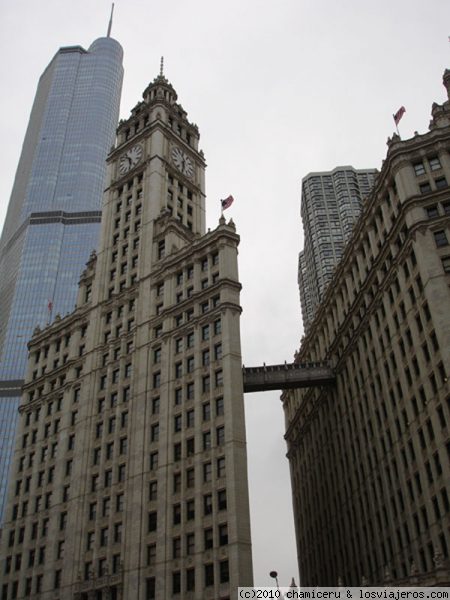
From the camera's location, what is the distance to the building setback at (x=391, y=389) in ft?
199

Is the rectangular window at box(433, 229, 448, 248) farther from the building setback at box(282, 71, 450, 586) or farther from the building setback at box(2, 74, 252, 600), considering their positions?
the building setback at box(2, 74, 252, 600)

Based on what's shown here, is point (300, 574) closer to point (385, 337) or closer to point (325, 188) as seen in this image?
point (385, 337)

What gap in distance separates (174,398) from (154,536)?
Result: 1524cm

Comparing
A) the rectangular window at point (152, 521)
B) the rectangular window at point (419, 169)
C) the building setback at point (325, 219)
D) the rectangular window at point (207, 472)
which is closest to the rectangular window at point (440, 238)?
the rectangular window at point (419, 169)

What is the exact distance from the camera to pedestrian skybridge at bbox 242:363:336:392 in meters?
81.4

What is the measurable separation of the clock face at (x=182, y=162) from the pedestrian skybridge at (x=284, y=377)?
1595 inches

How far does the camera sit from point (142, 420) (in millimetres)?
76375

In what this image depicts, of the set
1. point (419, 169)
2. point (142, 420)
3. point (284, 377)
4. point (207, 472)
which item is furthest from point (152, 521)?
point (419, 169)

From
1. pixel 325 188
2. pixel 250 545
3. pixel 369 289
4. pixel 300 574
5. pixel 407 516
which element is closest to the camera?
pixel 250 545

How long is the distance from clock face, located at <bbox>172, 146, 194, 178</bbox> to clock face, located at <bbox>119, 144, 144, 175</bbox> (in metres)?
5.60

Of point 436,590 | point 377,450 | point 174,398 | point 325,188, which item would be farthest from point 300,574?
point 325,188

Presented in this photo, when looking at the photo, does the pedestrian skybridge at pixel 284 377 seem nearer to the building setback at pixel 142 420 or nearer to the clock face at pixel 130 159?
the building setback at pixel 142 420

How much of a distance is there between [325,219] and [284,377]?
86.4m

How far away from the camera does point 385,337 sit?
73.0m
